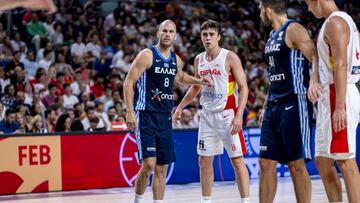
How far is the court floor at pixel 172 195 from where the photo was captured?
11453 mm

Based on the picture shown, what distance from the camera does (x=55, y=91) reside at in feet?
54.4

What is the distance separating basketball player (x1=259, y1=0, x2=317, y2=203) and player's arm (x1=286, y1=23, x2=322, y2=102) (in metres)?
0.01

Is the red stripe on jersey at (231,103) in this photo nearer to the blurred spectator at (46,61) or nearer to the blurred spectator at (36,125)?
the blurred spectator at (36,125)

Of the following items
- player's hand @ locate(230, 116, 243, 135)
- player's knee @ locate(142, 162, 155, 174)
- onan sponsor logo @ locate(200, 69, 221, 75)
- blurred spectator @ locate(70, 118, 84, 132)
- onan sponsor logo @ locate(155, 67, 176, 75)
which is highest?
onan sponsor logo @ locate(155, 67, 176, 75)

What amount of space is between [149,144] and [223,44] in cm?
1237

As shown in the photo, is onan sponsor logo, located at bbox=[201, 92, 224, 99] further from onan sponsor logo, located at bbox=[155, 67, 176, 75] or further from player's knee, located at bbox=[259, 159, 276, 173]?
player's knee, located at bbox=[259, 159, 276, 173]

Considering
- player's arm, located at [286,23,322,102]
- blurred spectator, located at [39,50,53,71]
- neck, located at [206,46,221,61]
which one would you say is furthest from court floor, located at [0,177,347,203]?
blurred spectator, located at [39,50,53,71]

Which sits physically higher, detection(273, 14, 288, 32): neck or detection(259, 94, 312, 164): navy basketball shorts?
detection(273, 14, 288, 32): neck

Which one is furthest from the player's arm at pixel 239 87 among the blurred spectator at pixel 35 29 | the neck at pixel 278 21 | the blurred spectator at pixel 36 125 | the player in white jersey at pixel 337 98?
the blurred spectator at pixel 35 29

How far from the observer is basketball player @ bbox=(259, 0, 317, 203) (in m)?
7.88

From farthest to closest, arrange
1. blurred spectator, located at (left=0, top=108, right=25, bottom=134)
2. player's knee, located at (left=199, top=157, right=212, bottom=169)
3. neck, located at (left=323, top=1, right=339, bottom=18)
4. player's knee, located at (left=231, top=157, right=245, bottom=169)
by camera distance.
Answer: blurred spectator, located at (left=0, top=108, right=25, bottom=134) → player's knee, located at (left=199, top=157, right=212, bottom=169) → player's knee, located at (left=231, top=157, right=245, bottom=169) → neck, located at (left=323, top=1, right=339, bottom=18)

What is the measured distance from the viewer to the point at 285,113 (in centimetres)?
794

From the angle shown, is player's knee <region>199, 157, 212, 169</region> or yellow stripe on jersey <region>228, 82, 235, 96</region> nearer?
player's knee <region>199, 157, 212, 169</region>

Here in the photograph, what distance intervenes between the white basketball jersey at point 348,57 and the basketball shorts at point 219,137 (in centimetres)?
282
